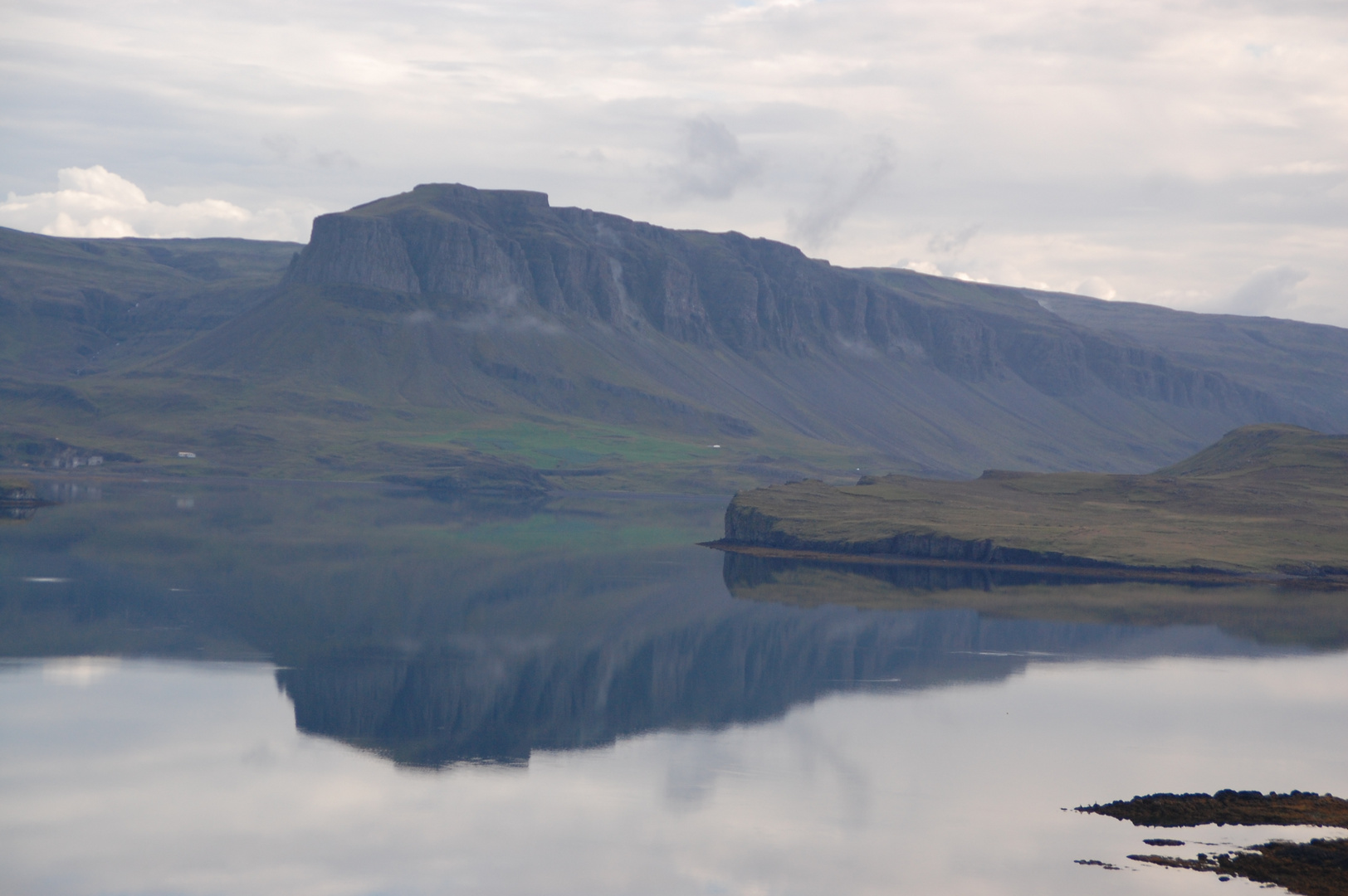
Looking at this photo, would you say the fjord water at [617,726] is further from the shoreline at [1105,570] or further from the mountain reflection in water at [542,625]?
the shoreline at [1105,570]

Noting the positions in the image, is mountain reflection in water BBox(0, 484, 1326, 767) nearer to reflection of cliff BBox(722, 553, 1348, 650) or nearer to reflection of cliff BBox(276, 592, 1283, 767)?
reflection of cliff BBox(276, 592, 1283, 767)

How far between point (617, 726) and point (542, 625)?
31.2 m

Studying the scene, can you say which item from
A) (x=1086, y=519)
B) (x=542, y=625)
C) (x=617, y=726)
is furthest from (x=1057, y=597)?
(x=617, y=726)

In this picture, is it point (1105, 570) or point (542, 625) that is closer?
point (542, 625)

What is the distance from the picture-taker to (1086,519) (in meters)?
153

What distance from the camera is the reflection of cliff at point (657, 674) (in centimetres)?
6269

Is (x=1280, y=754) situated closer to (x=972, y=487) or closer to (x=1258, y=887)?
(x=1258, y=887)

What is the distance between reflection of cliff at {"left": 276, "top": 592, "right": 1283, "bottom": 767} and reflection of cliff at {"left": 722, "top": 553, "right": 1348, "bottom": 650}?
491 cm

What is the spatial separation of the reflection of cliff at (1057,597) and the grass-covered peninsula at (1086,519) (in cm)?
532

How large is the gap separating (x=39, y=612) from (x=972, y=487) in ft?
392

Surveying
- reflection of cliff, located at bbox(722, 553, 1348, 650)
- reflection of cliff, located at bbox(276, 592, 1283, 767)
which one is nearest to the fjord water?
reflection of cliff, located at bbox(276, 592, 1283, 767)

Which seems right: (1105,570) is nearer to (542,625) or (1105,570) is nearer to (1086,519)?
(1086,519)

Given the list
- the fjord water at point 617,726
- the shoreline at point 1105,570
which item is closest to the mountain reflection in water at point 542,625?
the fjord water at point 617,726

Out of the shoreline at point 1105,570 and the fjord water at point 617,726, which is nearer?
the fjord water at point 617,726
